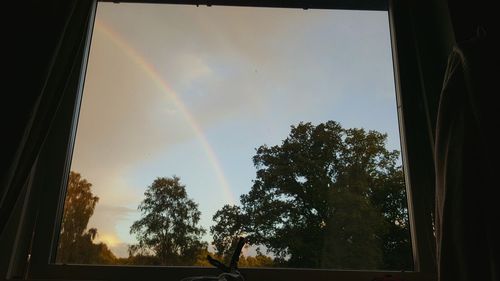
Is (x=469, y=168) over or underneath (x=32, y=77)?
underneath

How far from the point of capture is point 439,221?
861mm

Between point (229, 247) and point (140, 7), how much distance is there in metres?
0.94

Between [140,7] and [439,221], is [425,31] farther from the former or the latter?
[140,7]

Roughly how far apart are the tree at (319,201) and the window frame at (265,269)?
0.05 meters

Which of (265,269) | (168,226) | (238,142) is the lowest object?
(265,269)

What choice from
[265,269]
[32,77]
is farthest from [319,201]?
[32,77]

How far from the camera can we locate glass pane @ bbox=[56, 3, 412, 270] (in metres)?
1.17

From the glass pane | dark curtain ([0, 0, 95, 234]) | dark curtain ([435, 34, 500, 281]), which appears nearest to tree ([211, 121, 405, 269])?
the glass pane

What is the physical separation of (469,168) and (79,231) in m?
1.06

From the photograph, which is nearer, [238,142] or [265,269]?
[265,269]

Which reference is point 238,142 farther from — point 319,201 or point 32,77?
point 32,77

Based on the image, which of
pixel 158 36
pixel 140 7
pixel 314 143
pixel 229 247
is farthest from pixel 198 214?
pixel 140 7

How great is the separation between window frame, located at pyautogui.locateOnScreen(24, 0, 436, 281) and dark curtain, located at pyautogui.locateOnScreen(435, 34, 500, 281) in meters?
0.28

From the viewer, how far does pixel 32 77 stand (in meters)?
0.99
